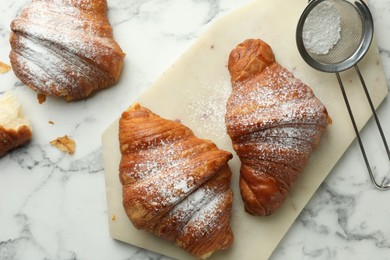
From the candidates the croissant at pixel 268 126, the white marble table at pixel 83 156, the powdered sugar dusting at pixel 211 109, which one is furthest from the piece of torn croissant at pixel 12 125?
the croissant at pixel 268 126

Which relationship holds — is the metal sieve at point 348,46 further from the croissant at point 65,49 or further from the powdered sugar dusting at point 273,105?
the croissant at point 65,49

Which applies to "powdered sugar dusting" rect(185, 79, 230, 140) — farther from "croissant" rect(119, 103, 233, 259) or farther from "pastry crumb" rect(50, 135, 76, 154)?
"pastry crumb" rect(50, 135, 76, 154)

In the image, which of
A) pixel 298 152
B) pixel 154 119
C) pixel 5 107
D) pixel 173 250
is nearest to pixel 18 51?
pixel 5 107

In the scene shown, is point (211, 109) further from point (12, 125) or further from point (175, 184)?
point (12, 125)

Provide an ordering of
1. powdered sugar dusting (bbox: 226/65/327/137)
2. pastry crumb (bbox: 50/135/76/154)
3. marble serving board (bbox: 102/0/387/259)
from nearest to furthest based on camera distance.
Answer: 1. powdered sugar dusting (bbox: 226/65/327/137)
2. marble serving board (bbox: 102/0/387/259)
3. pastry crumb (bbox: 50/135/76/154)

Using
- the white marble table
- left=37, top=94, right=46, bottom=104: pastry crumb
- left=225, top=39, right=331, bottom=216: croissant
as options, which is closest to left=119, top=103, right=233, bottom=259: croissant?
left=225, top=39, right=331, bottom=216: croissant

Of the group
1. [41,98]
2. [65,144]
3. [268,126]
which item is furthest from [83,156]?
[268,126]
